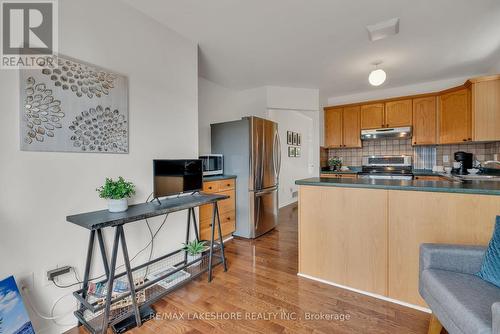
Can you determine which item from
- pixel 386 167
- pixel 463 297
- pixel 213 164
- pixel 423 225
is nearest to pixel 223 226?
pixel 213 164

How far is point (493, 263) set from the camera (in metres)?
1.22

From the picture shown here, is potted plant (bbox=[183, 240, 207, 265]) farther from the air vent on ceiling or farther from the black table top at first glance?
the air vent on ceiling

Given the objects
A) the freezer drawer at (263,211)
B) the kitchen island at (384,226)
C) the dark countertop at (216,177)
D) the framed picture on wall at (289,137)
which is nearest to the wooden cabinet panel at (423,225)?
the kitchen island at (384,226)

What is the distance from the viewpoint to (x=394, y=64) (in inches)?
129

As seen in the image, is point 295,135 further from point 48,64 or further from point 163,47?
→ point 48,64

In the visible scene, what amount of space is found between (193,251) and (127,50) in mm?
1970

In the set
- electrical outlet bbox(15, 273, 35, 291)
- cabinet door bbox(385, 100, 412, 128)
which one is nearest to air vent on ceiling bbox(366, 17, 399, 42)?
cabinet door bbox(385, 100, 412, 128)

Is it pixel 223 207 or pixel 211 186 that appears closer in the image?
pixel 211 186

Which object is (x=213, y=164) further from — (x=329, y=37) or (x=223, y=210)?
(x=329, y=37)

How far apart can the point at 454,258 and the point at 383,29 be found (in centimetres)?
222

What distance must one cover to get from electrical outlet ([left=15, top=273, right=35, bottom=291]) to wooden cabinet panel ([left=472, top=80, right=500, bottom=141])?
518 cm

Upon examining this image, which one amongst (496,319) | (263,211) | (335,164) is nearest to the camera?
(496,319)

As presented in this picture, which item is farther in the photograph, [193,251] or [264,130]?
[264,130]

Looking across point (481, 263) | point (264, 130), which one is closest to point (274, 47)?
point (264, 130)
